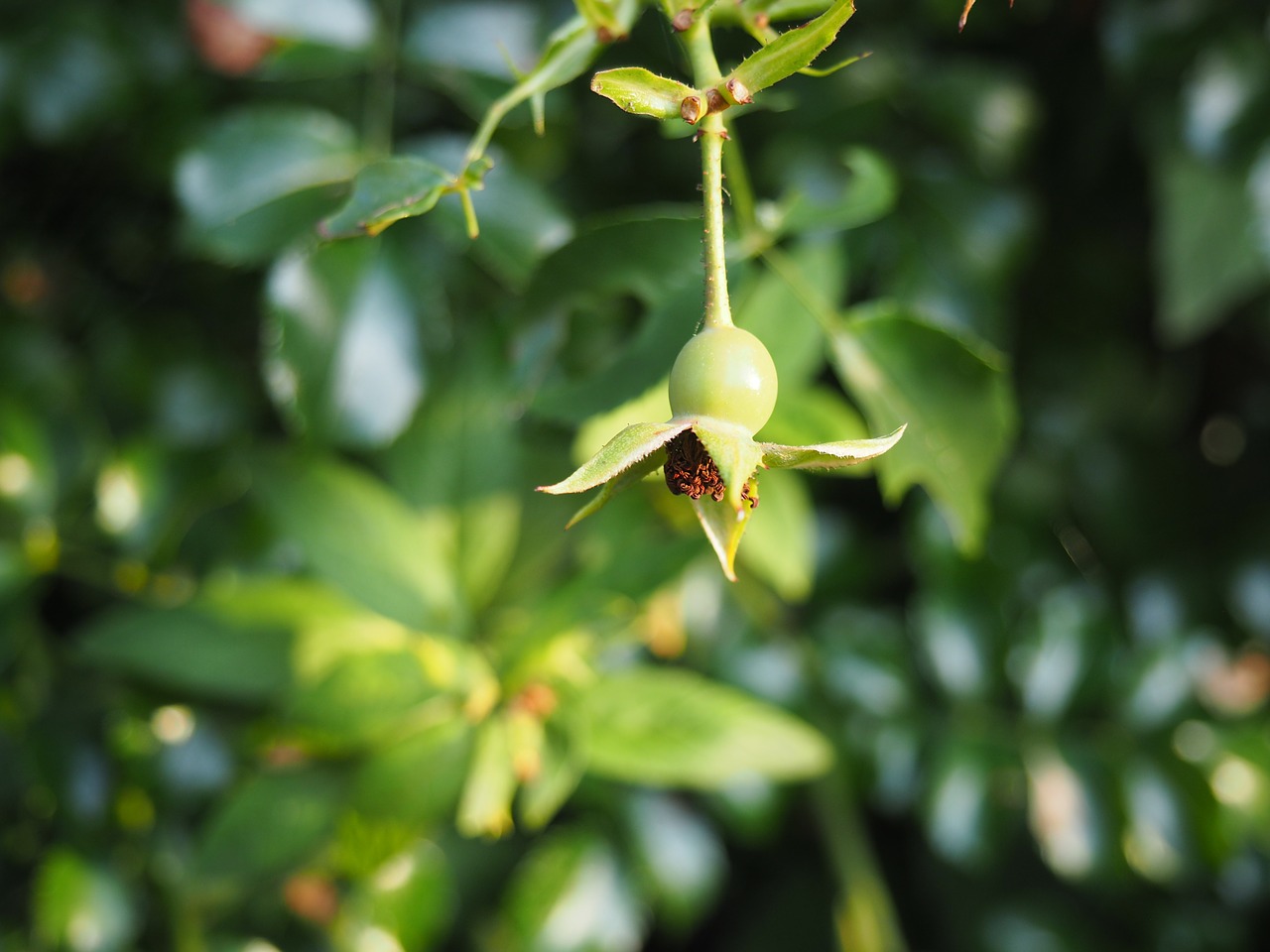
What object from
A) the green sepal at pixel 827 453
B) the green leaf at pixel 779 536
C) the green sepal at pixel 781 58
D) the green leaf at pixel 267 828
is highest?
the green sepal at pixel 781 58

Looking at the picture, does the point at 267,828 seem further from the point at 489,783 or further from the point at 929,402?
the point at 929,402

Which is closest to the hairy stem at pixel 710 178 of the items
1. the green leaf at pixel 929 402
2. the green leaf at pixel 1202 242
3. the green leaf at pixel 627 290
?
the green leaf at pixel 627 290

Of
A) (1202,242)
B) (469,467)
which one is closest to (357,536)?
(469,467)

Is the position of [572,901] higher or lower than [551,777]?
lower

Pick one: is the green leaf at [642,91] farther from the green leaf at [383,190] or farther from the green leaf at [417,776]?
the green leaf at [417,776]

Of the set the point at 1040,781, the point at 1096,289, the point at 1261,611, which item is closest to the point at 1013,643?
Answer: the point at 1040,781
